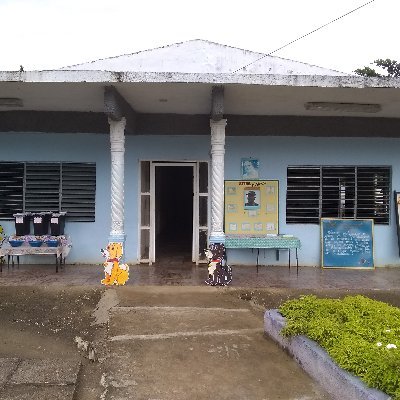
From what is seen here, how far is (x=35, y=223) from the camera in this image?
28.1ft

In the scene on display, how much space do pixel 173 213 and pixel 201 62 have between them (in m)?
5.72

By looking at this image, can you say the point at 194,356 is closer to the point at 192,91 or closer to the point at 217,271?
the point at 217,271

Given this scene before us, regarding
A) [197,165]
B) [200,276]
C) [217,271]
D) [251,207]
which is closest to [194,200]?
[197,165]

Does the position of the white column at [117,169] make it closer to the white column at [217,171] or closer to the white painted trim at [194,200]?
the white painted trim at [194,200]

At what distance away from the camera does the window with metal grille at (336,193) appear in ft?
30.3

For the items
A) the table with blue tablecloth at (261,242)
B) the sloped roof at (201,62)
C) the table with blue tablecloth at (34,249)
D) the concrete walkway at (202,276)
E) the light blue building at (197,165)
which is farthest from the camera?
the sloped roof at (201,62)

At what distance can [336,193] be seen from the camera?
9273 mm

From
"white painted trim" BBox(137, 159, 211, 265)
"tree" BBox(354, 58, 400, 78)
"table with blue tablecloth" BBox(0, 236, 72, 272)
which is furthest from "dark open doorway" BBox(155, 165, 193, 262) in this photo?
"tree" BBox(354, 58, 400, 78)

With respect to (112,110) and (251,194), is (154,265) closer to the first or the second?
(251,194)

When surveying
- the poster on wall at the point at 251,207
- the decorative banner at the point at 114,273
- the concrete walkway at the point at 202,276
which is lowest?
the concrete walkway at the point at 202,276

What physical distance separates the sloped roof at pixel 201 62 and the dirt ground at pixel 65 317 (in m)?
7.72

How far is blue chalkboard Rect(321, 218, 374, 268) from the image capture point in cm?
907

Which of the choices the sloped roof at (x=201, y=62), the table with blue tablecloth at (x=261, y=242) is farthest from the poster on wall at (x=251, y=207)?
the sloped roof at (x=201, y=62)

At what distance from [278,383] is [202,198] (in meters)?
5.63
